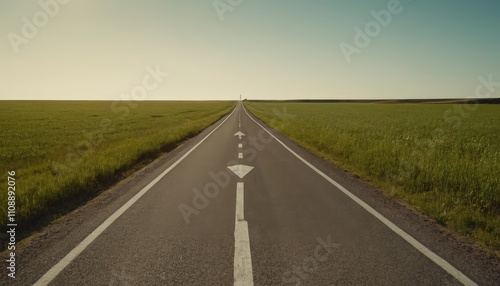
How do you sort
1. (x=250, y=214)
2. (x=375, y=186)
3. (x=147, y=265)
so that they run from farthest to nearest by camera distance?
(x=375, y=186), (x=250, y=214), (x=147, y=265)

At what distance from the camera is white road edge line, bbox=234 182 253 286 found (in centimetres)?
317

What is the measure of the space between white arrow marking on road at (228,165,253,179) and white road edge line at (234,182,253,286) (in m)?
2.85

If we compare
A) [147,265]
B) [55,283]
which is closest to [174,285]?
[147,265]

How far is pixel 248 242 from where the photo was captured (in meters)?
4.06

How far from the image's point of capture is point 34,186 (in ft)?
20.3

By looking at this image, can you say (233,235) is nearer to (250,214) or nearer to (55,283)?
(250,214)

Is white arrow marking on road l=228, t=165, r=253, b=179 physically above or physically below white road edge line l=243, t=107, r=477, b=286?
above

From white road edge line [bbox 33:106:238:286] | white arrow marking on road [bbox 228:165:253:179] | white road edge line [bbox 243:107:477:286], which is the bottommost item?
white road edge line [bbox 33:106:238:286]

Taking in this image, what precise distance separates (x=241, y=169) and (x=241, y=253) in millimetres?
5304

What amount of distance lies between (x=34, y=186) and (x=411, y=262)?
7.41m

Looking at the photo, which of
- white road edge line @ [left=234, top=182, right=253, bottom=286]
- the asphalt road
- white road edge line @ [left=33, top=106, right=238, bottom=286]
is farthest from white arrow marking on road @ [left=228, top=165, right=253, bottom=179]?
white road edge line @ [left=234, top=182, right=253, bottom=286]

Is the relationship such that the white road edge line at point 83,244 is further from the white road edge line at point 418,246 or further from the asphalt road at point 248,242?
the white road edge line at point 418,246

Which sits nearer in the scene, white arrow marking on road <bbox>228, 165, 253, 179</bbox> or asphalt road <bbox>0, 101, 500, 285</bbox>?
asphalt road <bbox>0, 101, 500, 285</bbox>

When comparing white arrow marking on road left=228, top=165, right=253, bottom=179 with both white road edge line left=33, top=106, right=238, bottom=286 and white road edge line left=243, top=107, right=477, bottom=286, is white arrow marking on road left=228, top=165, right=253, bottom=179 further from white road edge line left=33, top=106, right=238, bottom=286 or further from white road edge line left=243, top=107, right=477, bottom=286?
white road edge line left=243, top=107, right=477, bottom=286
